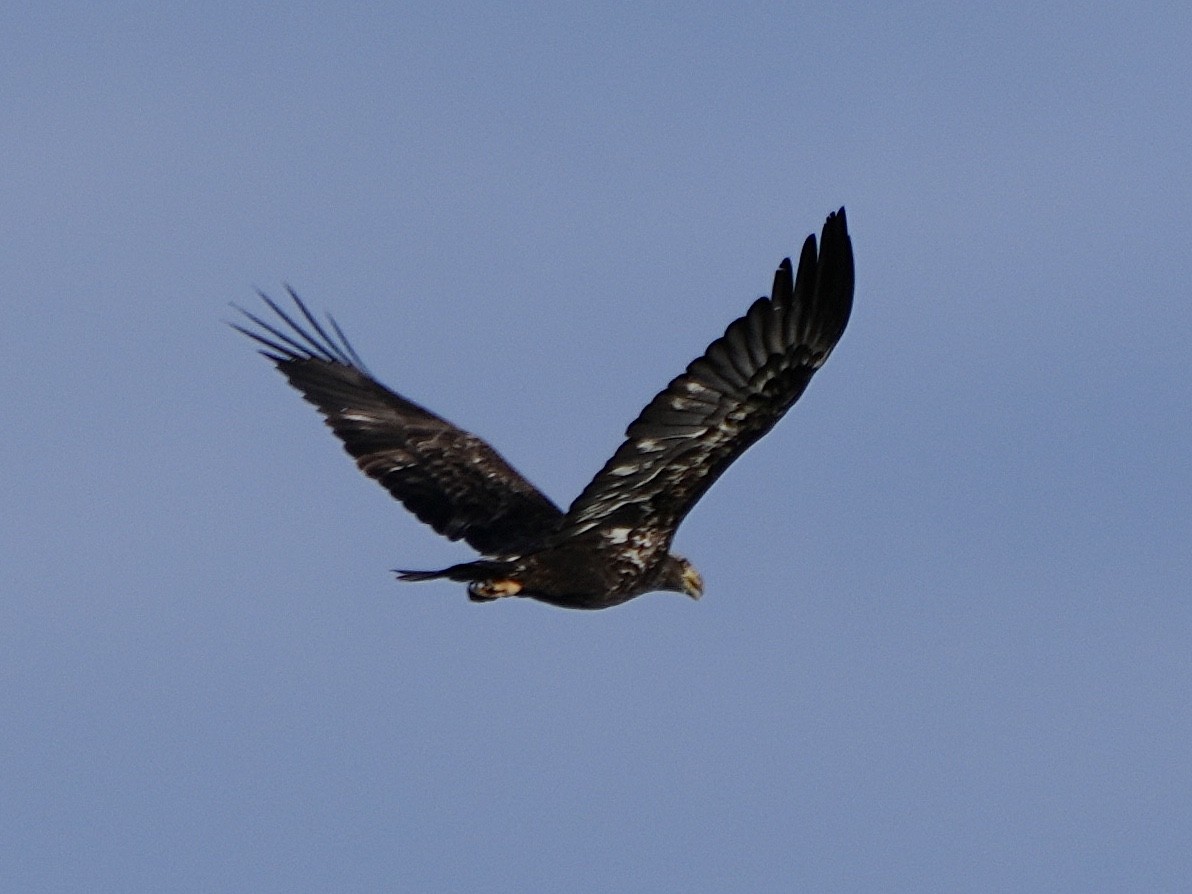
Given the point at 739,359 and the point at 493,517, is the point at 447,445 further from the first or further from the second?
the point at 739,359

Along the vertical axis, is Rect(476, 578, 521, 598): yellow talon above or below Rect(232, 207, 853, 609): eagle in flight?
below

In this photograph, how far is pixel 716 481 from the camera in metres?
16.5

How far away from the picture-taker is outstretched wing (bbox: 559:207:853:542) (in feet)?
50.9

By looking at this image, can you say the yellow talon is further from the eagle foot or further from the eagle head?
the eagle head

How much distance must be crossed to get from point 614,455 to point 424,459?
3.52 m

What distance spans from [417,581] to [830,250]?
322 centimetres

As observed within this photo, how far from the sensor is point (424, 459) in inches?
760

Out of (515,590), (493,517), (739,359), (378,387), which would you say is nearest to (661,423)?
(739,359)

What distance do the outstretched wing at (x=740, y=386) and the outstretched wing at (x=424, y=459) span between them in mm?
1763

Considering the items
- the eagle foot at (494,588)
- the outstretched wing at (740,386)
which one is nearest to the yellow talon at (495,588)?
the eagle foot at (494,588)

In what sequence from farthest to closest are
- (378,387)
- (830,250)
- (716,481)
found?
(378,387)
(716,481)
(830,250)

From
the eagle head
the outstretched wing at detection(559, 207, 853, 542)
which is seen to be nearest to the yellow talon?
the outstretched wing at detection(559, 207, 853, 542)

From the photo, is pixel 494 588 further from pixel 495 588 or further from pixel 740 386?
pixel 740 386

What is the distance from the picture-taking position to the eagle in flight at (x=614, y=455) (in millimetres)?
15656
